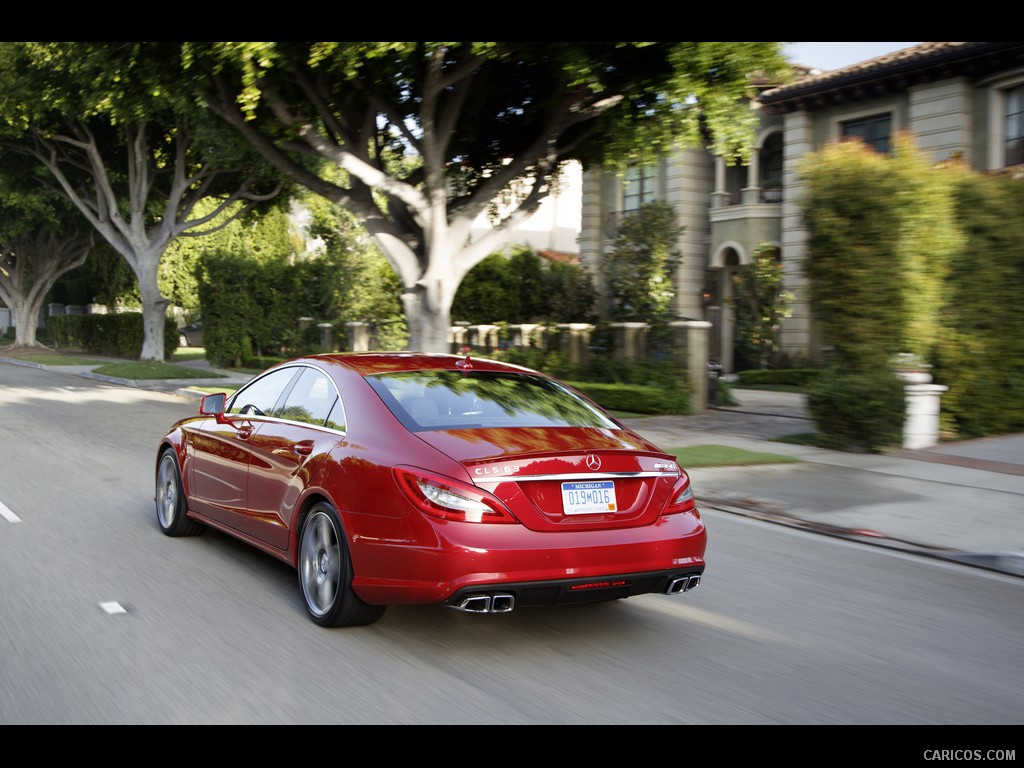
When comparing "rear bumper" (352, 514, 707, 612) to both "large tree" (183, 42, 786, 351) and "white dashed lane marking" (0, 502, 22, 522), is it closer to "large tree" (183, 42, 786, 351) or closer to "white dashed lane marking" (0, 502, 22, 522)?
"white dashed lane marking" (0, 502, 22, 522)

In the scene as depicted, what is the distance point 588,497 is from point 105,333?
43154 mm

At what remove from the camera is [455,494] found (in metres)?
4.79

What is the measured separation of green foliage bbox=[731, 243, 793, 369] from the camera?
85.7ft

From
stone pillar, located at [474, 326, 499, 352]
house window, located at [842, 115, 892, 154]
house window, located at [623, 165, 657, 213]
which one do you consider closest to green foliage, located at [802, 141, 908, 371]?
stone pillar, located at [474, 326, 499, 352]

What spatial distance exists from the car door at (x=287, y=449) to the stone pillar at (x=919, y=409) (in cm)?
936

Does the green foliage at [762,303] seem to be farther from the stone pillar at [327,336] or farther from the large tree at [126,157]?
the large tree at [126,157]

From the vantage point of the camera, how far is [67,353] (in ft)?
153

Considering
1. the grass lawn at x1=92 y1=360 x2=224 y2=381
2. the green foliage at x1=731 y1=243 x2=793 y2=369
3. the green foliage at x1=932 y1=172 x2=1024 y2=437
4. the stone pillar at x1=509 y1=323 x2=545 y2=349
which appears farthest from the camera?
the grass lawn at x1=92 y1=360 x2=224 y2=381

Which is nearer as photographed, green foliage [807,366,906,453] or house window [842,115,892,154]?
green foliage [807,366,906,453]

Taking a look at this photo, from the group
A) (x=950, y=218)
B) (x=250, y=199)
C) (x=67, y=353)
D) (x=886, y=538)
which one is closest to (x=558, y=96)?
(x=950, y=218)

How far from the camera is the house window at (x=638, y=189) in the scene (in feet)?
97.3

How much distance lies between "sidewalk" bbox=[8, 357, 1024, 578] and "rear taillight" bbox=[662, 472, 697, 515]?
10.7 ft
